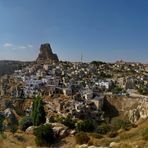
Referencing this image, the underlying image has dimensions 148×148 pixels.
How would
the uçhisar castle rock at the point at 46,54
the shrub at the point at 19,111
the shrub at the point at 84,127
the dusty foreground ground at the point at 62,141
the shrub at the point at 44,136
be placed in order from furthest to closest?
the uçhisar castle rock at the point at 46,54, the shrub at the point at 19,111, the shrub at the point at 84,127, the shrub at the point at 44,136, the dusty foreground ground at the point at 62,141

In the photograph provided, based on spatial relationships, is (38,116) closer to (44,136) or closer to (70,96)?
(44,136)

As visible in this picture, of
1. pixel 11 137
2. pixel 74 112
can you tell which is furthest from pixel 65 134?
pixel 74 112

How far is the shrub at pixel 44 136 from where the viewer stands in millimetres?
27859

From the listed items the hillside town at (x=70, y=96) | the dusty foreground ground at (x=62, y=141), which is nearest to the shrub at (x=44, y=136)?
the dusty foreground ground at (x=62, y=141)

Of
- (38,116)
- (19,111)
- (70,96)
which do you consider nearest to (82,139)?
(38,116)

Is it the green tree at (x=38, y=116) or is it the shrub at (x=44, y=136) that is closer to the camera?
the shrub at (x=44, y=136)

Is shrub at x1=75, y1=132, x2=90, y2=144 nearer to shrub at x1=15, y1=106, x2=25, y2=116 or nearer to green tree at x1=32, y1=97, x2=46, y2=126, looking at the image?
green tree at x1=32, y1=97, x2=46, y2=126

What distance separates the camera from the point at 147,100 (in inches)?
2462

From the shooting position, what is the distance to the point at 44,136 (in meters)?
27.9

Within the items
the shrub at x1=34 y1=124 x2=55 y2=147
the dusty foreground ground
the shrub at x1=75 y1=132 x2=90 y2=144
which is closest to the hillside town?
the dusty foreground ground

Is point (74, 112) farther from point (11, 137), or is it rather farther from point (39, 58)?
point (39, 58)

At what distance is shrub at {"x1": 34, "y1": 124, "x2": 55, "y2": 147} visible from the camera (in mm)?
27859

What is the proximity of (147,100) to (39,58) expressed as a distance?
9010cm

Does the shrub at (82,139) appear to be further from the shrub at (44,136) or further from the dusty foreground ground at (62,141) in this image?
the shrub at (44,136)
